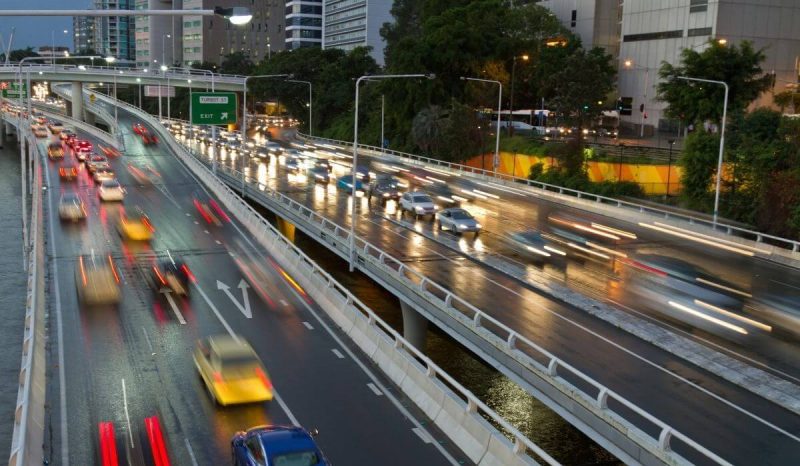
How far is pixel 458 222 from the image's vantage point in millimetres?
44656

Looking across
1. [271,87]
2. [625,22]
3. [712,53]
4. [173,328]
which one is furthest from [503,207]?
[271,87]

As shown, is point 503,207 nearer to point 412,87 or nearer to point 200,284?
point 200,284

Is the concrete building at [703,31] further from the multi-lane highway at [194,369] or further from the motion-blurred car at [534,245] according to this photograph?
the multi-lane highway at [194,369]

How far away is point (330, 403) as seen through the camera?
20828mm

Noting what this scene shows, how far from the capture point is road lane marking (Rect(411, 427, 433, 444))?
60.8ft

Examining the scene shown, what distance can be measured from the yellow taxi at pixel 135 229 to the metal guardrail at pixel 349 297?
562cm

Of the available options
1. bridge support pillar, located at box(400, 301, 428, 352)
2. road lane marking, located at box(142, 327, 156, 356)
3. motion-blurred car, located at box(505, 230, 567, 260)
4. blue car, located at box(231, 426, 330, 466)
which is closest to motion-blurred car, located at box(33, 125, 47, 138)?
motion-blurred car, located at box(505, 230, 567, 260)

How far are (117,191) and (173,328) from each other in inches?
1204

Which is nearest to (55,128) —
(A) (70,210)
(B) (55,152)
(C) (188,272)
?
(B) (55,152)

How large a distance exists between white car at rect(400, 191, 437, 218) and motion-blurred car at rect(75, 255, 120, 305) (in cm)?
1941

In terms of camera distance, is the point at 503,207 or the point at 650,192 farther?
the point at 650,192

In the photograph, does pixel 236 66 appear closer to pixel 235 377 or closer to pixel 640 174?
pixel 640 174

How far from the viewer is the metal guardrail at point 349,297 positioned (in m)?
16.9

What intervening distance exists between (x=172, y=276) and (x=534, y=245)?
1736cm
